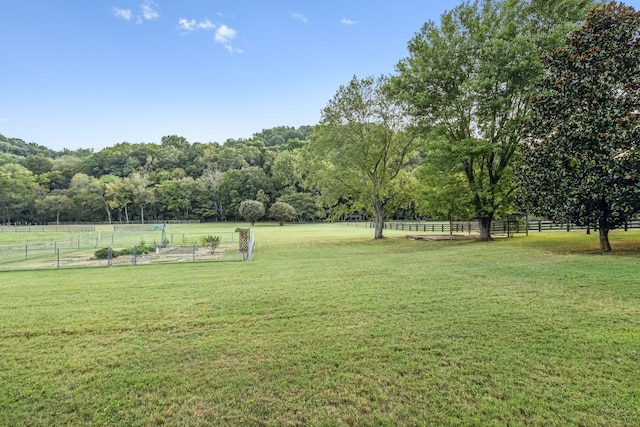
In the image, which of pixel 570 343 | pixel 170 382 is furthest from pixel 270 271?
pixel 570 343

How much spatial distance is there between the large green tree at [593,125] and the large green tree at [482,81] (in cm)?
296

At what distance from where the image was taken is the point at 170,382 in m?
3.47

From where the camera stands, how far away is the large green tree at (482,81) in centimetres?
1620

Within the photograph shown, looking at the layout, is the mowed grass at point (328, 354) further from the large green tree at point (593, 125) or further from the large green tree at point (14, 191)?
the large green tree at point (14, 191)

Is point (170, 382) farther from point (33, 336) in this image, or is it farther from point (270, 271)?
point (270, 271)

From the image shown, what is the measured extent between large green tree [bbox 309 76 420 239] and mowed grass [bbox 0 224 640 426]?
17384 millimetres

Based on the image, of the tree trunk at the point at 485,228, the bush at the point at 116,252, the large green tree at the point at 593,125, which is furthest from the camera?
the tree trunk at the point at 485,228

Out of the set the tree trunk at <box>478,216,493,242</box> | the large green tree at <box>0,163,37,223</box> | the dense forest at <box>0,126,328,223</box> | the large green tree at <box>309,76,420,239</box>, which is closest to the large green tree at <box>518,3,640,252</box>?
the tree trunk at <box>478,216,493,242</box>

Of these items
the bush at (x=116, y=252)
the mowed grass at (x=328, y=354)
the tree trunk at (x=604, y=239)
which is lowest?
the bush at (x=116, y=252)

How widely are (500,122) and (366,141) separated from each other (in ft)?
29.2

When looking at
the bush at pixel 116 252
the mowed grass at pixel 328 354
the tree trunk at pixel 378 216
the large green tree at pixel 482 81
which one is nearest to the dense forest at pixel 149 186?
the tree trunk at pixel 378 216

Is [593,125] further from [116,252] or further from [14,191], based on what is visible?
[14,191]

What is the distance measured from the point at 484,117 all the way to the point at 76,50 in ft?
98.2

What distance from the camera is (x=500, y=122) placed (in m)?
18.1
